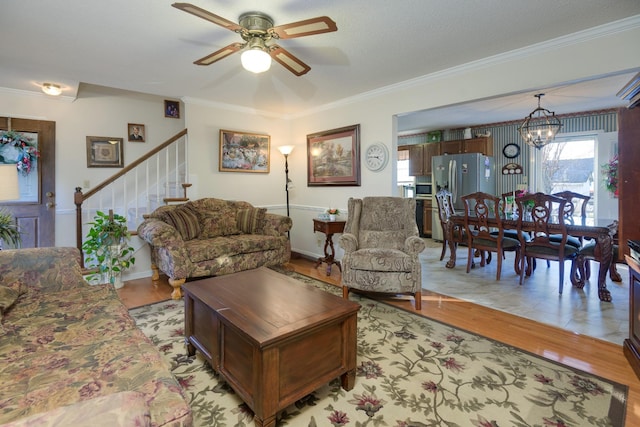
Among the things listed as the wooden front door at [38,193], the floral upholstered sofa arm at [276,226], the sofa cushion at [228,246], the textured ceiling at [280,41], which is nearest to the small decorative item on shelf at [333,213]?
the floral upholstered sofa arm at [276,226]

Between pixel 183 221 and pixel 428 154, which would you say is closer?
pixel 183 221

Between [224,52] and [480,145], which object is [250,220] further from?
[480,145]

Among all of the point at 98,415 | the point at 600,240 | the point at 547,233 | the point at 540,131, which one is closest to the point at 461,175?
the point at 540,131

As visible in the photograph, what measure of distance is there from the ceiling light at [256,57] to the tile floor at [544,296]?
2868 mm

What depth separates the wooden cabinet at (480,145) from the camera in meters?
6.29

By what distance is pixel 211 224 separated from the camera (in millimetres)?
4113

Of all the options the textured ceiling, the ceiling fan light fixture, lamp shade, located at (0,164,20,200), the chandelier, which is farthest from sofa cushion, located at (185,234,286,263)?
the chandelier

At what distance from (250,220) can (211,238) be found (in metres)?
0.59

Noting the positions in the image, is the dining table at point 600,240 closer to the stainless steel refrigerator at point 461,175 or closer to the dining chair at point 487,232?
the dining chair at point 487,232

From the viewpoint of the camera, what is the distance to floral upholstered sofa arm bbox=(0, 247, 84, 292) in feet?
6.46

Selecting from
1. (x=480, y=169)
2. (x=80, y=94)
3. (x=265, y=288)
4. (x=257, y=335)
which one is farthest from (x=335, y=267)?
(x=80, y=94)

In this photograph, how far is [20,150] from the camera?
3777mm

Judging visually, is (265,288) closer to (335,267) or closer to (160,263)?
(160,263)

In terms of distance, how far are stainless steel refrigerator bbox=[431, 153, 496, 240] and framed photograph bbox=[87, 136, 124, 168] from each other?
5574mm
